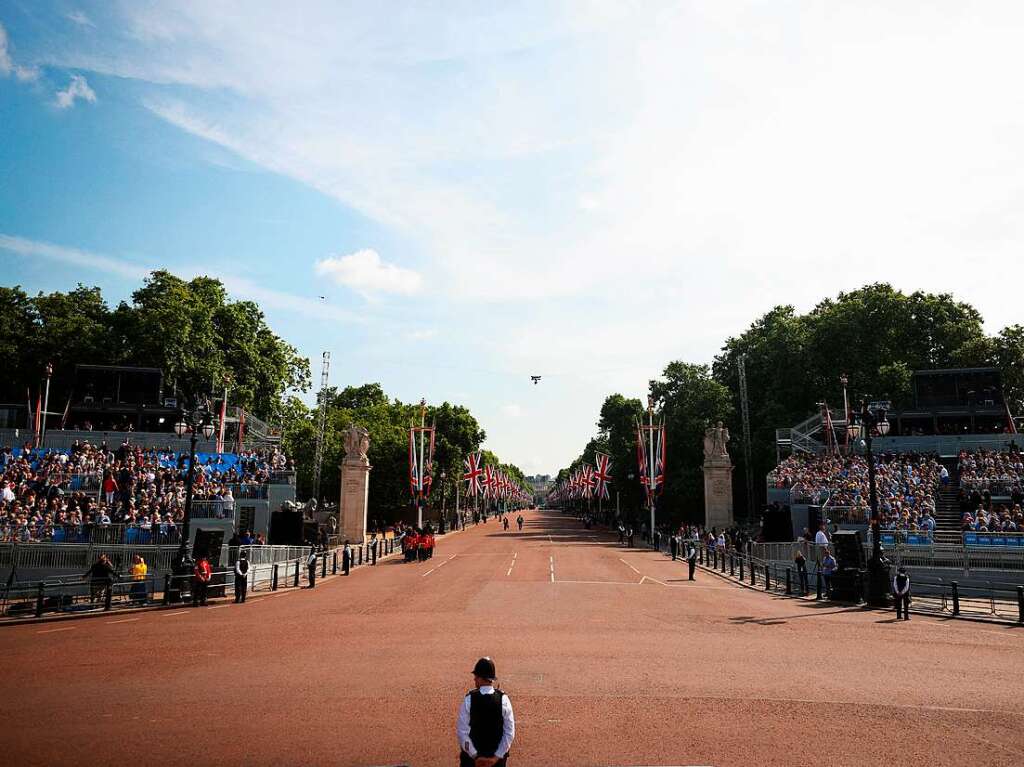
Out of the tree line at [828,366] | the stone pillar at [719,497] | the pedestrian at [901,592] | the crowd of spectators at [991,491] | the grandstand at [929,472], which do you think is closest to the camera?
the pedestrian at [901,592]

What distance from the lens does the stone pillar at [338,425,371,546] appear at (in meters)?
44.2

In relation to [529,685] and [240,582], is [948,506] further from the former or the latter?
[240,582]

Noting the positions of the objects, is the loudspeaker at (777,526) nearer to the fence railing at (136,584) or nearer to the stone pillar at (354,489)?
the fence railing at (136,584)

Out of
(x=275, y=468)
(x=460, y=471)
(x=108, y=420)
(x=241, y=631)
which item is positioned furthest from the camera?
(x=460, y=471)

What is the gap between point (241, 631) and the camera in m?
15.8

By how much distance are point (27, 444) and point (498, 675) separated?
36941 millimetres

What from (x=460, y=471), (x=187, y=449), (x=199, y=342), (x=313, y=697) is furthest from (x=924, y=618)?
(x=460, y=471)

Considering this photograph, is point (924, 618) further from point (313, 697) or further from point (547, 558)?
point (547, 558)

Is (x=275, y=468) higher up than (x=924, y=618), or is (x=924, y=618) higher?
(x=275, y=468)

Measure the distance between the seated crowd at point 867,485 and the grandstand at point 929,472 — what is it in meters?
0.05

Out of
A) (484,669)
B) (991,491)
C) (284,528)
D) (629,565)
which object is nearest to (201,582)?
(284,528)

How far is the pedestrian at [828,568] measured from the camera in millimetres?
21919

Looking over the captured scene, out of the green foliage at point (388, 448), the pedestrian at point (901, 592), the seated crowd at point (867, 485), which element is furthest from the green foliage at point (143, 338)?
the pedestrian at point (901, 592)

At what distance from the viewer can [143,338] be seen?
5191cm
